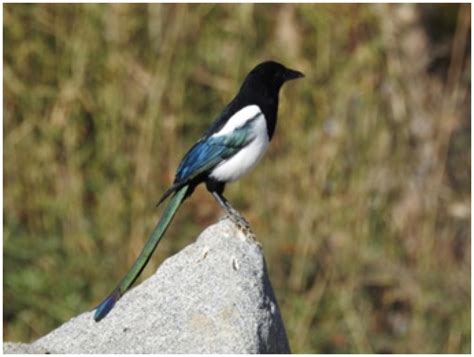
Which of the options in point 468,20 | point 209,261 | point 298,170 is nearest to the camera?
A: point 209,261

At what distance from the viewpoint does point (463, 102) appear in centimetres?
816

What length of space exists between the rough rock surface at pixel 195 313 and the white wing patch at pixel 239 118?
41 centimetres

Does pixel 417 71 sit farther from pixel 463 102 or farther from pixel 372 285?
pixel 372 285

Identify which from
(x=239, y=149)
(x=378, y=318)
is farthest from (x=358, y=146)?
(x=239, y=149)

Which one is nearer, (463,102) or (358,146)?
(358,146)

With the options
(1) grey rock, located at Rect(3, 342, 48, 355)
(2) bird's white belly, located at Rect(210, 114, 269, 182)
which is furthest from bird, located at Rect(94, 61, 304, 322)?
(1) grey rock, located at Rect(3, 342, 48, 355)

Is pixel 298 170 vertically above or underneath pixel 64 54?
underneath

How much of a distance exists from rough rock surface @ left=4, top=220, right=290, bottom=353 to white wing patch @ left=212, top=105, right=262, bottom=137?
0.41 m

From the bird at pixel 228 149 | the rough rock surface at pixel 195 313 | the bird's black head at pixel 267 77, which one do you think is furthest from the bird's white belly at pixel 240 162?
the rough rock surface at pixel 195 313

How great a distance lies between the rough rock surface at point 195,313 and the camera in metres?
4.39

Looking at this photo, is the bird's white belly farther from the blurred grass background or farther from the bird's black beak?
the blurred grass background

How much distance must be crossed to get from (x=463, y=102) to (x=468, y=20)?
60cm

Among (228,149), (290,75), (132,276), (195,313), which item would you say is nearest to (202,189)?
(290,75)

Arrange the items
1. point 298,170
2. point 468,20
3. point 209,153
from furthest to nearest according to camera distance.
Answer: point 468,20
point 298,170
point 209,153
